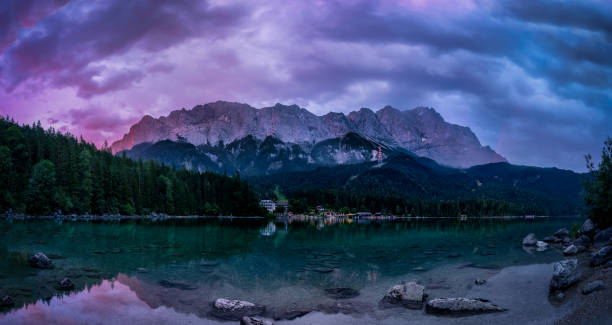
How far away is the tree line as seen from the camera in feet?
401

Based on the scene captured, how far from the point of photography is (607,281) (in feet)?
79.3

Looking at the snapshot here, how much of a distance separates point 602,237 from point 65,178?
497 ft

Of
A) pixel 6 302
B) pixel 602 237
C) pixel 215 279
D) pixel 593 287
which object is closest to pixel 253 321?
pixel 215 279

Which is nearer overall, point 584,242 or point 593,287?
point 593,287

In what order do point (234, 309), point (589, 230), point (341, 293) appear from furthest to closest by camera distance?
1. point (589, 230)
2. point (341, 293)
3. point (234, 309)

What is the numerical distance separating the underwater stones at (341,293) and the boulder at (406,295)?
2721 millimetres

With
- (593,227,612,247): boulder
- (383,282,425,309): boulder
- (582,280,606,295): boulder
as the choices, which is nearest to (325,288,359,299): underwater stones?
(383,282,425,309): boulder

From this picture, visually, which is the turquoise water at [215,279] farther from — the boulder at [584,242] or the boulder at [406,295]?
the boulder at [584,242]

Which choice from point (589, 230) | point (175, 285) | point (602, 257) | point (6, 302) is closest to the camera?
point (6, 302)

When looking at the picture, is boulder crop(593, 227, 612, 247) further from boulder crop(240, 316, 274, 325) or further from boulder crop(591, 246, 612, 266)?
boulder crop(240, 316, 274, 325)

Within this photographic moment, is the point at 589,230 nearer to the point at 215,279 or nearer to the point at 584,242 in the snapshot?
the point at 584,242

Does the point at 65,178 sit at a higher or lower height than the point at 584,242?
higher

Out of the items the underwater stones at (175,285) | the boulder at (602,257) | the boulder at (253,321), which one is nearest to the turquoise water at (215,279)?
the underwater stones at (175,285)

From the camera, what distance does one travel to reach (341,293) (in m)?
28.0
